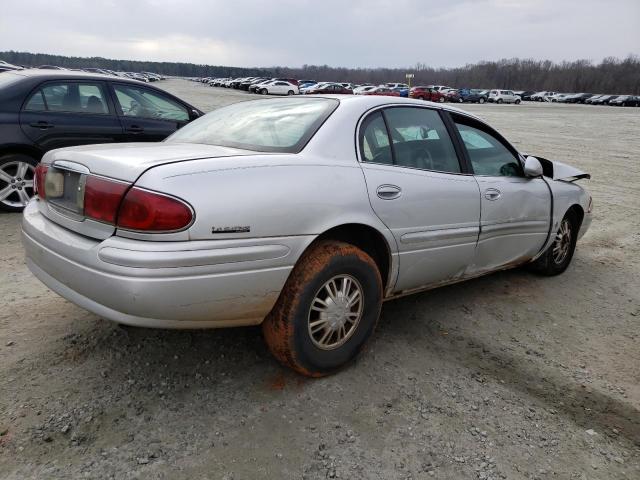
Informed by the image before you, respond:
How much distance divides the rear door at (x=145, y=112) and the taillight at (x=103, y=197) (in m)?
4.16

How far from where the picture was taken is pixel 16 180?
566 cm

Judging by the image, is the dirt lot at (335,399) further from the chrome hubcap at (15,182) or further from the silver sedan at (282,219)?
the chrome hubcap at (15,182)

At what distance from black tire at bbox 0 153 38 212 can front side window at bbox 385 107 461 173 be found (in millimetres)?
4387

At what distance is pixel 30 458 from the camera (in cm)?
212

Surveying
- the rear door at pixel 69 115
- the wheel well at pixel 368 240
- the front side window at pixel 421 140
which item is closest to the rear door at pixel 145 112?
the rear door at pixel 69 115

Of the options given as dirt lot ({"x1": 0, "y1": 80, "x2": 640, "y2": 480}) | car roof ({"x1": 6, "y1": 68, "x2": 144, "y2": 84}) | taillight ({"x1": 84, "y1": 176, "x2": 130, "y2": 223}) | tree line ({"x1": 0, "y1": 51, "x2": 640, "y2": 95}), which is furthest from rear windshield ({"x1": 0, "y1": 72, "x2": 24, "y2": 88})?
tree line ({"x1": 0, "y1": 51, "x2": 640, "y2": 95})

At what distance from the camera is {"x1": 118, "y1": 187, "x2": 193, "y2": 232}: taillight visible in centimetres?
216

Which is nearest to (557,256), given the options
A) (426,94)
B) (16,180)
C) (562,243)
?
(562,243)

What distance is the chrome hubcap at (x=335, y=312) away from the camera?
Answer: 8.86 feet

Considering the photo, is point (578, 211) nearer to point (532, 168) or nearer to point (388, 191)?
point (532, 168)

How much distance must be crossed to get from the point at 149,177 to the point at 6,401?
134 cm

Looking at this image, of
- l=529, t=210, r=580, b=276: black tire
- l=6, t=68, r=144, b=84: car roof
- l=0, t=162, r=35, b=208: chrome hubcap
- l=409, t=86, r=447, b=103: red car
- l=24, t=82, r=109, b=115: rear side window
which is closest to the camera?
l=529, t=210, r=580, b=276: black tire

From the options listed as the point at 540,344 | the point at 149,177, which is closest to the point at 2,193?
the point at 149,177

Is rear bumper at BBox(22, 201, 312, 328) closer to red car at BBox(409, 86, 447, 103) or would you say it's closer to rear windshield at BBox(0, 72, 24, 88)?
rear windshield at BBox(0, 72, 24, 88)
